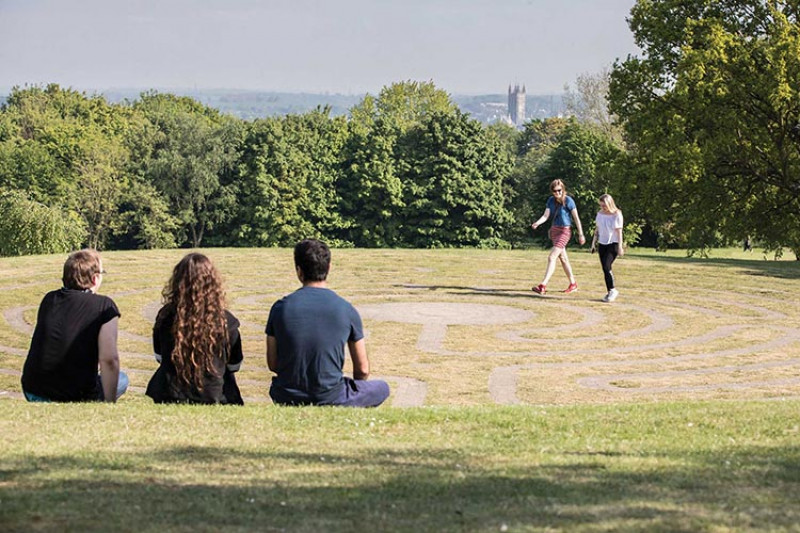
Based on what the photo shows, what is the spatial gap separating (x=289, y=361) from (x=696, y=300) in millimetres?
15117

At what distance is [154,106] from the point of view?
10962 centimetres

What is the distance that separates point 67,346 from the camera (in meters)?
10.3

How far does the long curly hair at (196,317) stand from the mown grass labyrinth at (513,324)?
318cm

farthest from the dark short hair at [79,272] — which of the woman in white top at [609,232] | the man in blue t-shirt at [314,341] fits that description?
the woman in white top at [609,232]

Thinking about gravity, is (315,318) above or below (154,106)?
below

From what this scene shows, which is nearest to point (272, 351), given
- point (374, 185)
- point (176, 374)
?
point (176, 374)

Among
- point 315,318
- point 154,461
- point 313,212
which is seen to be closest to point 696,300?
point 315,318

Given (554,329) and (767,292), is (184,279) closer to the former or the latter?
(554,329)

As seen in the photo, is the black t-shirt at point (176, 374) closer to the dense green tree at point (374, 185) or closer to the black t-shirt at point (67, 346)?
the black t-shirt at point (67, 346)

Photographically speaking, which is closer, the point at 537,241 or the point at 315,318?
the point at 315,318

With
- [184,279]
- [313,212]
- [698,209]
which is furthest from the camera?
[313,212]

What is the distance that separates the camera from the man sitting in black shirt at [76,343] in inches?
403

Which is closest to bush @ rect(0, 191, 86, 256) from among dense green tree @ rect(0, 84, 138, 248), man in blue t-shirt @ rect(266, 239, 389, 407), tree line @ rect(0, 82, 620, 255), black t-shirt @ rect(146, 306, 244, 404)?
tree line @ rect(0, 82, 620, 255)

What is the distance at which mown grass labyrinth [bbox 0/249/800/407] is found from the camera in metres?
14.7
